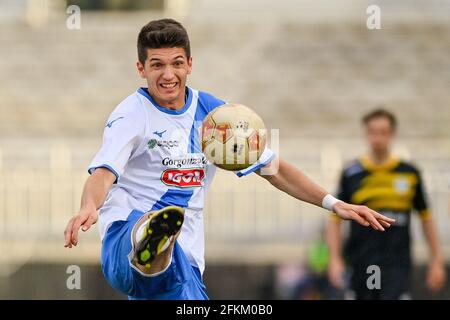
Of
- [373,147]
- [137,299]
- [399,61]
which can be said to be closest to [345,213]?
[137,299]

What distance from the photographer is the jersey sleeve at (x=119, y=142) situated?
18.5 ft

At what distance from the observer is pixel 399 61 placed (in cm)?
2100

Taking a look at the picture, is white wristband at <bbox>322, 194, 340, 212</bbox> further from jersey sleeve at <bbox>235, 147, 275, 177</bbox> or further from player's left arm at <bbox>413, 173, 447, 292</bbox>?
player's left arm at <bbox>413, 173, 447, 292</bbox>

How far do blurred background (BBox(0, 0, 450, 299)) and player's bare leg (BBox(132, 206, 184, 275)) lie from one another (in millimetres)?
8413

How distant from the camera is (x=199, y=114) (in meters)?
6.13

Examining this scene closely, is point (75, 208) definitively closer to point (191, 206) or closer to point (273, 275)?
point (273, 275)

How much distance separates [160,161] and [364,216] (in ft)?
3.91

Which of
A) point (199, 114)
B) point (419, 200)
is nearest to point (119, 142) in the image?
point (199, 114)

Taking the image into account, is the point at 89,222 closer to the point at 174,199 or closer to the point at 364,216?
the point at 174,199

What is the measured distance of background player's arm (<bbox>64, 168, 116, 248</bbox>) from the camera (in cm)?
496

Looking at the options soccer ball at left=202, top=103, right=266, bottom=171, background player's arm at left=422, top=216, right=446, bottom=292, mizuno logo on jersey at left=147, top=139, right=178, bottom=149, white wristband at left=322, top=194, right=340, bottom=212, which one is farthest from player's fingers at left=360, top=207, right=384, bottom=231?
background player's arm at left=422, top=216, right=446, bottom=292

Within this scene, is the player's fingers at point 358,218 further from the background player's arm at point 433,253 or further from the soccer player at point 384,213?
the background player's arm at point 433,253

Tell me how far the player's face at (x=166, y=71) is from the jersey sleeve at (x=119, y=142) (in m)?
0.20

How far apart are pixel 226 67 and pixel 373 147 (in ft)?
38.3
